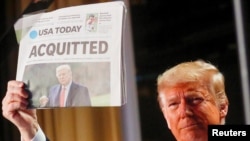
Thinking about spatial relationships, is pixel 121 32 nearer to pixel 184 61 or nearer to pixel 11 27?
pixel 184 61

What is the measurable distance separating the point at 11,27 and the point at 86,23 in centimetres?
32

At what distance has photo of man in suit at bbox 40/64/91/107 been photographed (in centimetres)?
146

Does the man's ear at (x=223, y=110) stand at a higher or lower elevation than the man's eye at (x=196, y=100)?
lower

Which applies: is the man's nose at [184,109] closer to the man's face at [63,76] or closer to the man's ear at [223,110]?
the man's ear at [223,110]

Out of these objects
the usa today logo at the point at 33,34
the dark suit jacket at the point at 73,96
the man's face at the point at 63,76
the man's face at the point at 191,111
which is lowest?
the man's face at the point at 191,111

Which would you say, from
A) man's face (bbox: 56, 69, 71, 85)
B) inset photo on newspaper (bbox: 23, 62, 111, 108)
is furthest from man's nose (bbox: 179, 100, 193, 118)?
man's face (bbox: 56, 69, 71, 85)

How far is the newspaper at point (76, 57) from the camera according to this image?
1429 millimetres

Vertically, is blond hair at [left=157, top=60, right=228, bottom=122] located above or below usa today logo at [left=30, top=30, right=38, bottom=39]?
below

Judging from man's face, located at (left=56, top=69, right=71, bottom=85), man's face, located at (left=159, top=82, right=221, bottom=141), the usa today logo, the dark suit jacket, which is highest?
the usa today logo

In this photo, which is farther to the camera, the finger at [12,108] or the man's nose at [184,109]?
the finger at [12,108]

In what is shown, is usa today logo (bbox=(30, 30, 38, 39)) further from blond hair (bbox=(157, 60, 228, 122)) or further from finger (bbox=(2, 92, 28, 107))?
blond hair (bbox=(157, 60, 228, 122))

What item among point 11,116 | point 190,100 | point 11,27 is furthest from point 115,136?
point 11,27

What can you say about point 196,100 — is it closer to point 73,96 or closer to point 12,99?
point 73,96

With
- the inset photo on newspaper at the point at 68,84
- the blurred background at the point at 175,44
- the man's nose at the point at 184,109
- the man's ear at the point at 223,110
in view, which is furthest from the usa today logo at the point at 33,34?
the man's ear at the point at 223,110
